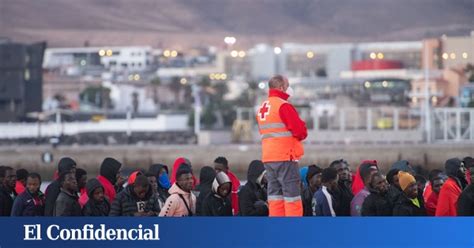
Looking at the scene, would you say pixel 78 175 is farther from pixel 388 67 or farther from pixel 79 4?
pixel 79 4

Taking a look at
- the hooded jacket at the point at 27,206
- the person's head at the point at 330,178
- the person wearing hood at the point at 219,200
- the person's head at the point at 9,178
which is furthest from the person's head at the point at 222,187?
the person's head at the point at 9,178

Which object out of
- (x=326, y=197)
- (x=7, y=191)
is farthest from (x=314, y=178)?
(x=7, y=191)

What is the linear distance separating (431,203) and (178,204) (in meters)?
2.18

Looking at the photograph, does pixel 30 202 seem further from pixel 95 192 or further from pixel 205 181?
pixel 205 181

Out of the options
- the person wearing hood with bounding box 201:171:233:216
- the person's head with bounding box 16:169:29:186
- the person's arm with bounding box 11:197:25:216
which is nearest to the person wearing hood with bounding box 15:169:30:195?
the person's head with bounding box 16:169:29:186

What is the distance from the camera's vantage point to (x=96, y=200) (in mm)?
12938

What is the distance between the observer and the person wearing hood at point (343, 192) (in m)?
13.2

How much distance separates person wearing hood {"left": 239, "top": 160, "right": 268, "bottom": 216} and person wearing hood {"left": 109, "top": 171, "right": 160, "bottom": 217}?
27.9 inches

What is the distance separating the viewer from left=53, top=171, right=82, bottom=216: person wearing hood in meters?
12.5

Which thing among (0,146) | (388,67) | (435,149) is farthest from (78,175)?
(388,67)

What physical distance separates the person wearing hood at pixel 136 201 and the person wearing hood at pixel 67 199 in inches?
11.5

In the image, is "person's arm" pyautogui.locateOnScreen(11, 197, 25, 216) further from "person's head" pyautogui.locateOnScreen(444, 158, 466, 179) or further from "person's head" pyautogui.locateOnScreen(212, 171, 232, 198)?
"person's head" pyautogui.locateOnScreen(444, 158, 466, 179)

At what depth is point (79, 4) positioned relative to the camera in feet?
433

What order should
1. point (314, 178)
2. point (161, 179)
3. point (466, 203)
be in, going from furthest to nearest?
point (161, 179) < point (314, 178) < point (466, 203)
